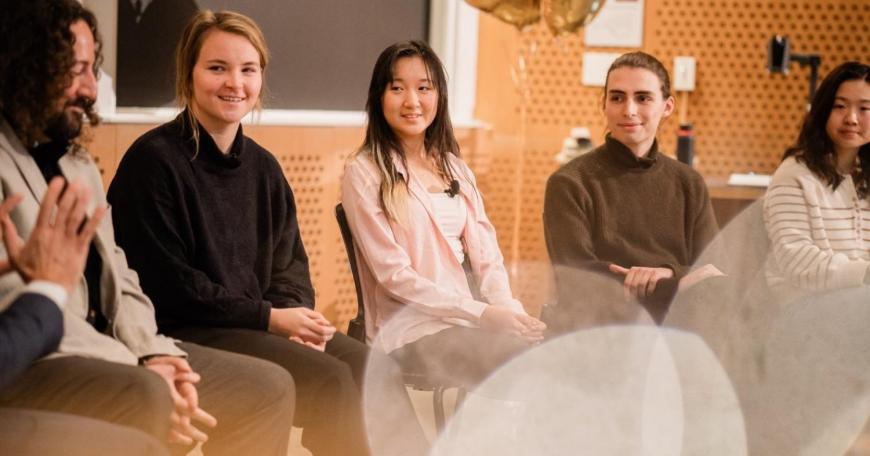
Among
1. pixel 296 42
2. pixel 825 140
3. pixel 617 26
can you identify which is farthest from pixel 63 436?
pixel 617 26

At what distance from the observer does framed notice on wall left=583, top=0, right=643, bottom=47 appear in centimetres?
560

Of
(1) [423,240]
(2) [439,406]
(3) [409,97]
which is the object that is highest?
(3) [409,97]

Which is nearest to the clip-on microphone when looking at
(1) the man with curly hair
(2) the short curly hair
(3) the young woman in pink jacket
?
(3) the young woman in pink jacket

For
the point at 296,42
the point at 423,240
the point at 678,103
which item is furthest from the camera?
the point at 678,103

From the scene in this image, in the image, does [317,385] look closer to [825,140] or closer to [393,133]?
[393,133]

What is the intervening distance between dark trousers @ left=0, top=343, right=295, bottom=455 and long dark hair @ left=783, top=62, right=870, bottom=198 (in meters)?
1.82

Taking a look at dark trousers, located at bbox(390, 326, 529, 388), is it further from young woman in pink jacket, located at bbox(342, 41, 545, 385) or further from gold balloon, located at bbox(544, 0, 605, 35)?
gold balloon, located at bbox(544, 0, 605, 35)

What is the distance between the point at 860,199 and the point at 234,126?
1.94 meters

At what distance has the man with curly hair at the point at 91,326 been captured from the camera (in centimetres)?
223

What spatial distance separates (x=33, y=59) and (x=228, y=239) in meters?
0.80

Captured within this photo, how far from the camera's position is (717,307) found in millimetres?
3299

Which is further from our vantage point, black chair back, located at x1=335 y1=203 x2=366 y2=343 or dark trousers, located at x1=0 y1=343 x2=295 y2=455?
black chair back, located at x1=335 y1=203 x2=366 y2=343

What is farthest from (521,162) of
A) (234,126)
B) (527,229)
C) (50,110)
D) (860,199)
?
(50,110)

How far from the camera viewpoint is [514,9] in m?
5.06
